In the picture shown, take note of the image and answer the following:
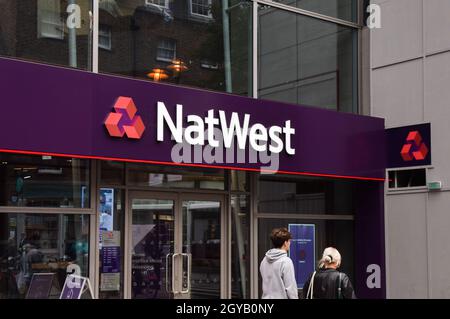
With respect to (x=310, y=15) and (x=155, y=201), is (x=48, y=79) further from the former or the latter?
(x=310, y=15)

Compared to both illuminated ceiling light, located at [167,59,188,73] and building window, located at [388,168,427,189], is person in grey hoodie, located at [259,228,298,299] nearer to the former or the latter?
illuminated ceiling light, located at [167,59,188,73]

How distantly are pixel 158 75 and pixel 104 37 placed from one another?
39.2 inches

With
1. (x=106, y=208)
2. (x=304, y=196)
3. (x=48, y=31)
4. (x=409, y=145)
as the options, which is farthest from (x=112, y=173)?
(x=409, y=145)

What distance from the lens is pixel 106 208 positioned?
10.2 metres

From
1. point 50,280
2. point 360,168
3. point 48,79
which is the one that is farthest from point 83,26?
point 360,168

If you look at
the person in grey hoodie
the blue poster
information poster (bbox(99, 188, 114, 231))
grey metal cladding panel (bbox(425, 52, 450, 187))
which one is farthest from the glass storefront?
the person in grey hoodie

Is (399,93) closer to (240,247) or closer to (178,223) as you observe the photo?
(240,247)

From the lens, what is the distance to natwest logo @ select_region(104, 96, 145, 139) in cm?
926

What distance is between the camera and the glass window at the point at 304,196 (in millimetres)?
11938

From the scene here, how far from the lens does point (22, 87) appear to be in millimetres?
8586

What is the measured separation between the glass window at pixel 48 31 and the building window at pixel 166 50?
3.83ft

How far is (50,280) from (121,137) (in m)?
2.15

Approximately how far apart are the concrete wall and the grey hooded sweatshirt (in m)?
5.12
